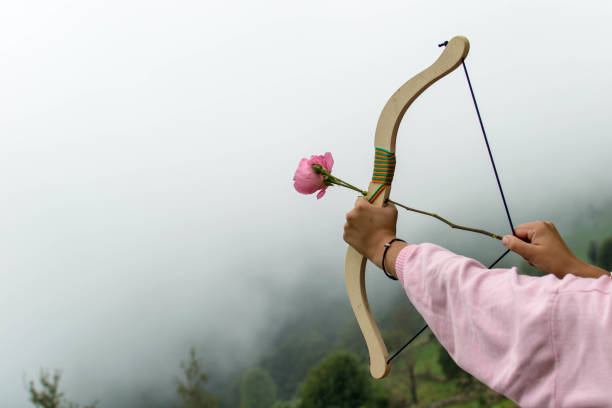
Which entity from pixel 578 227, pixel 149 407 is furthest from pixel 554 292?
pixel 149 407

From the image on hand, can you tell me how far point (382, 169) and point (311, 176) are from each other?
140 millimetres

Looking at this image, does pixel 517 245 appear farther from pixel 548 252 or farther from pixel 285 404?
pixel 285 404

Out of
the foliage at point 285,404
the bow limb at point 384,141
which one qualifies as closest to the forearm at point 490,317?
the bow limb at point 384,141

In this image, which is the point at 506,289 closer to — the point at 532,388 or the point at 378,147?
the point at 532,388

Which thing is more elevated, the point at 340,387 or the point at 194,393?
the point at 194,393

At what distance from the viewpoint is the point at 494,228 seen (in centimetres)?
512

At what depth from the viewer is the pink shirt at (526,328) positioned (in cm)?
42

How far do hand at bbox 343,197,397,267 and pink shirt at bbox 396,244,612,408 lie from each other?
5.6 inches

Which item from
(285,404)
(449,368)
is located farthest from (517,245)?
(285,404)

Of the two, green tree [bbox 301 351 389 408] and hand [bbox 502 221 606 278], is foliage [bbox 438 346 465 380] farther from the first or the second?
hand [bbox 502 221 606 278]

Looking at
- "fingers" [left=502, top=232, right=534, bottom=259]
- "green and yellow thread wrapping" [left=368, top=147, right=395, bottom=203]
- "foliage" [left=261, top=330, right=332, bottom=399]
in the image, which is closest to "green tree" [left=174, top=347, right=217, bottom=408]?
"foliage" [left=261, top=330, right=332, bottom=399]

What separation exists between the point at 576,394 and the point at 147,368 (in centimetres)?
1108

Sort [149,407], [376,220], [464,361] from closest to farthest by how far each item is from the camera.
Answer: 1. [464,361]
2. [376,220]
3. [149,407]

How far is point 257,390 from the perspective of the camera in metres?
8.53
